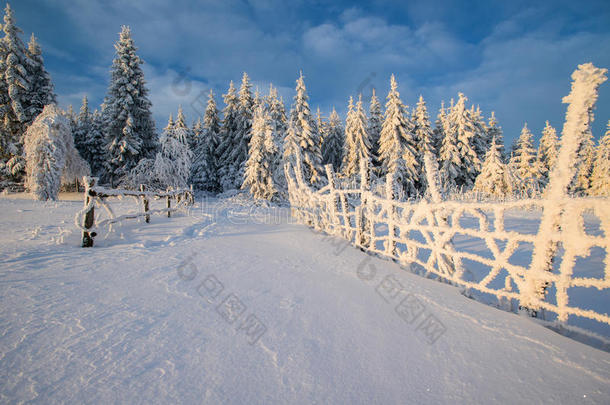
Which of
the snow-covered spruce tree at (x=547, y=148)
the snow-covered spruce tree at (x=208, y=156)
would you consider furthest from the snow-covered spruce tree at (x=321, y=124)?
the snow-covered spruce tree at (x=547, y=148)

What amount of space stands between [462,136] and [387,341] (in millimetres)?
27427

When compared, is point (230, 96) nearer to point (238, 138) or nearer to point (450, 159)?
point (238, 138)

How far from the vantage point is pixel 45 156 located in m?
13.4

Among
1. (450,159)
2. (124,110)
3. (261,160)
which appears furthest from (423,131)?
(124,110)

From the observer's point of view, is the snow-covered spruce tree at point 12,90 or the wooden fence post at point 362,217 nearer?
the wooden fence post at point 362,217

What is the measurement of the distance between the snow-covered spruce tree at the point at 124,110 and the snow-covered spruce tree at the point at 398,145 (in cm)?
2097

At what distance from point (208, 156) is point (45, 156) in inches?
502

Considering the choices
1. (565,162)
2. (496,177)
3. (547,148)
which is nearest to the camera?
(565,162)

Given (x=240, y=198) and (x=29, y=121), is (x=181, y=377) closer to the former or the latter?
(x=240, y=198)

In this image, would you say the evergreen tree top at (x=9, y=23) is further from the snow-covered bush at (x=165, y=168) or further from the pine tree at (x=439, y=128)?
the pine tree at (x=439, y=128)

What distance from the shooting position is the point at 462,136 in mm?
23781

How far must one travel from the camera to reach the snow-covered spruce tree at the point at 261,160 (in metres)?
16.6

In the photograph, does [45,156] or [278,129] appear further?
[278,129]

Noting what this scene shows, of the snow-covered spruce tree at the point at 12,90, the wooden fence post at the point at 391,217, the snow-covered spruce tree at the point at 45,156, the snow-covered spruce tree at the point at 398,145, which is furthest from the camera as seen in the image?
the snow-covered spruce tree at the point at 398,145
